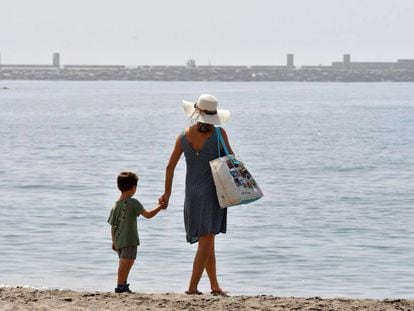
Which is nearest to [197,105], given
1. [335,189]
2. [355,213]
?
[355,213]

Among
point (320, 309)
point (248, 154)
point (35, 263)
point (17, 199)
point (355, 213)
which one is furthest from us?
point (248, 154)

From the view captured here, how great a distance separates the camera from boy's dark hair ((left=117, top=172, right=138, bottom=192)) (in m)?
9.77

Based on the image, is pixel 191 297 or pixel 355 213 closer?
pixel 191 297

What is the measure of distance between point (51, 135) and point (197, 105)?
4207 cm

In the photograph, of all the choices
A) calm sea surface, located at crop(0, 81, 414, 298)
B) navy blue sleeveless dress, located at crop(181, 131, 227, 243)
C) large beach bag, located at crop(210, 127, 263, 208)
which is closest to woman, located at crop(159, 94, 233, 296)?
navy blue sleeveless dress, located at crop(181, 131, 227, 243)

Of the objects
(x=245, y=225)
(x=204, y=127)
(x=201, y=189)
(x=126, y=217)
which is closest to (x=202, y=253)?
(x=201, y=189)

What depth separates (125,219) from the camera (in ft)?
32.4

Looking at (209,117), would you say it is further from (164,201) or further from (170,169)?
(164,201)

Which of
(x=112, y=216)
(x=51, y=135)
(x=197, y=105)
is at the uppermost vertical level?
(x=197, y=105)

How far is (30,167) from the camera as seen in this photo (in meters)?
30.9

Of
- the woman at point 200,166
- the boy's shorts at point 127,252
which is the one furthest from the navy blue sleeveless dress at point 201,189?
the boy's shorts at point 127,252

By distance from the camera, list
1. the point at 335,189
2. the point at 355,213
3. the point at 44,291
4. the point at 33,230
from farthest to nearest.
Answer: the point at 335,189 → the point at 355,213 → the point at 33,230 → the point at 44,291

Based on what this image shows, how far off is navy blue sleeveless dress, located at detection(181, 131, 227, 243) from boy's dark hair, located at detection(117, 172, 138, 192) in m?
0.39

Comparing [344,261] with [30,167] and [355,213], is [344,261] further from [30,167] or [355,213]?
[30,167]
